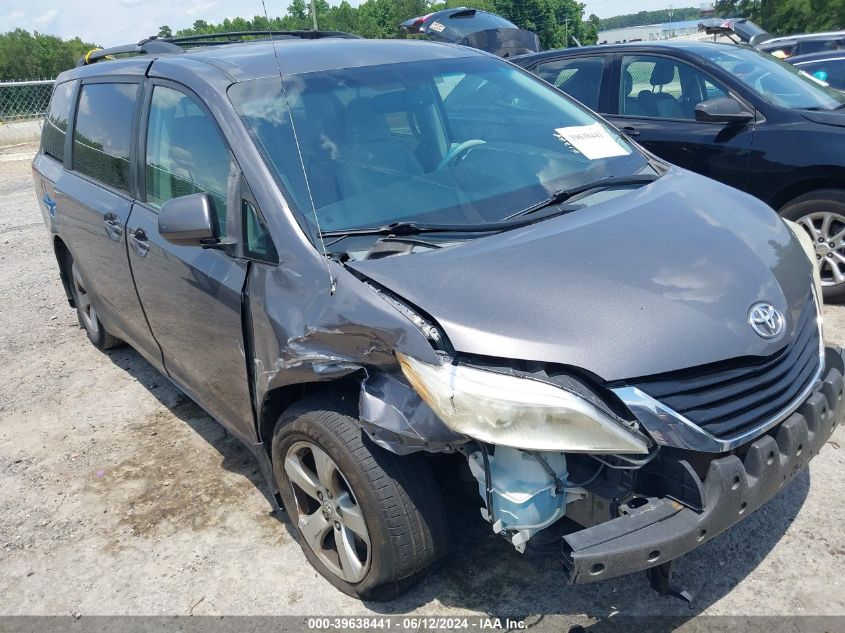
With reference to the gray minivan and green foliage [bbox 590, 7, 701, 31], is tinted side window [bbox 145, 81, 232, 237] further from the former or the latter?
green foliage [bbox 590, 7, 701, 31]

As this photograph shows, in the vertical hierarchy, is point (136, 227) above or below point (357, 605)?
above

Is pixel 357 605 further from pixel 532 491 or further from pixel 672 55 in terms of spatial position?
pixel 672 55

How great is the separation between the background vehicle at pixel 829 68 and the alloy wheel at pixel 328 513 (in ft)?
26.6

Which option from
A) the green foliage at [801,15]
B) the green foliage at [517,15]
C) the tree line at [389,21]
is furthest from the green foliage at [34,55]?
the green foliage at [801,15]

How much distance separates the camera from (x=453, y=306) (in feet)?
7.09

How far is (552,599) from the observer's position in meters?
2.57

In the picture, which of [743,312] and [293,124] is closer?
[743,312]

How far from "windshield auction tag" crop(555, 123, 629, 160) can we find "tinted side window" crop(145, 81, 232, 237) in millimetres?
1490

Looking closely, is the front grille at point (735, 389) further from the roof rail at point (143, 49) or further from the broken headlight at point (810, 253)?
the roof rail at point (143, 49)

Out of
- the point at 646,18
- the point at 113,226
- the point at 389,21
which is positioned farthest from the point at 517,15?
the point at 113,226

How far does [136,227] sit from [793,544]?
311 cm

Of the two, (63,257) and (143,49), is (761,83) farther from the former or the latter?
(63,257)

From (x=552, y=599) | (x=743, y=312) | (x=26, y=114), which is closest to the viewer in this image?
(x=743, y=312)

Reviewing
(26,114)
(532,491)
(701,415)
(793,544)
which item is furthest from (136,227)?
(26,114)
